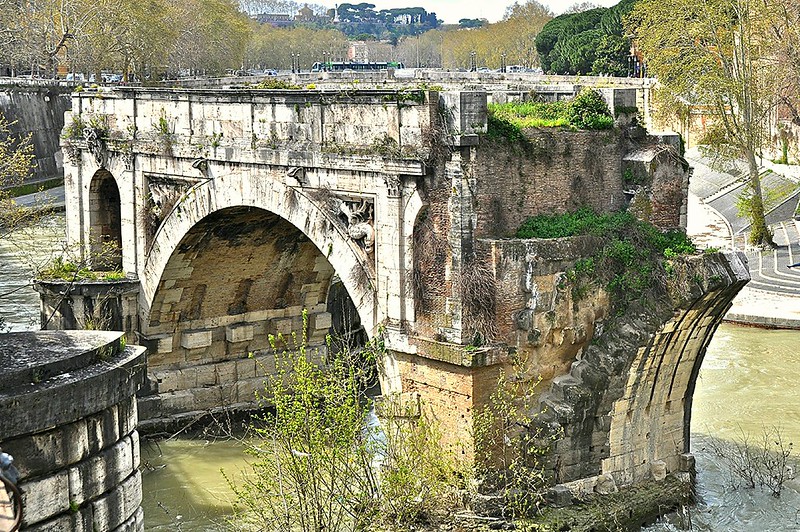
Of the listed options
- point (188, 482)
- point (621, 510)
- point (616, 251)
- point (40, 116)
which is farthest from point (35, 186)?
point (621, 510)

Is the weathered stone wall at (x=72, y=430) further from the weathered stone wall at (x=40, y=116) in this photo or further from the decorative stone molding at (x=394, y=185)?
the weathered stone wall at (x=40, y=116)

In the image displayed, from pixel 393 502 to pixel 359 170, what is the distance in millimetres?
4446

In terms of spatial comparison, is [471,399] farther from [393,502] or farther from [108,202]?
[108,202]

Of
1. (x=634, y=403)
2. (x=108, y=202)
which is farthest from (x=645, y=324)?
(x=108, y=202)

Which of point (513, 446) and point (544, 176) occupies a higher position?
point (544, 176)

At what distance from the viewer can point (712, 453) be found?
19609 mm

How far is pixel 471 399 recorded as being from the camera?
615 inches

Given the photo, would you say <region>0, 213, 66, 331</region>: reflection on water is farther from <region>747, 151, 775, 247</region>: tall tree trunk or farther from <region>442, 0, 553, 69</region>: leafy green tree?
<region>442, 0, 553, 69</region>: leafy green tree

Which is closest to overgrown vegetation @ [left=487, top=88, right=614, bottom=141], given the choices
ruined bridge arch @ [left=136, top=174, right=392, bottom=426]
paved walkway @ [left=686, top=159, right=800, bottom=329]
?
ruined bridge arch @ [left=136, top=174, right=392, bottom=426]

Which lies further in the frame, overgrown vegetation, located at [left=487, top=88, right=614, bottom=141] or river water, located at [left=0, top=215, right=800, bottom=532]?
river water, located at [left=0, top=215, right=800, bottom=532]

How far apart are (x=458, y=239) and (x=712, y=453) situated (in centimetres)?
634

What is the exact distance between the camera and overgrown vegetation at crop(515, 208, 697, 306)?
16.3 meters

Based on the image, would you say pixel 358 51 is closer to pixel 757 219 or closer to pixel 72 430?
pixel 757 219

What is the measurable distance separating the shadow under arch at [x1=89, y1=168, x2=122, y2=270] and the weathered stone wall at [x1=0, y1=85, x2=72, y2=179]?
79.6 ft
